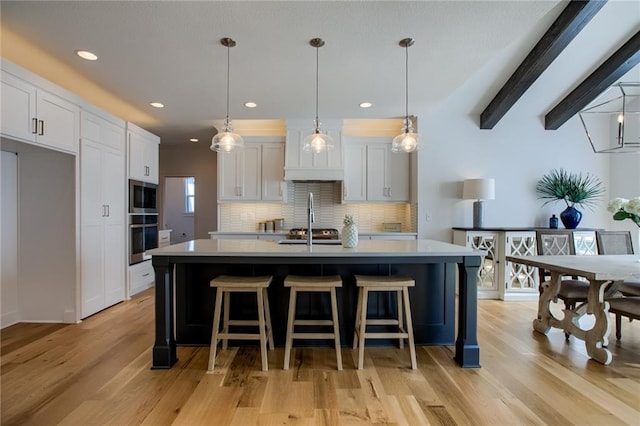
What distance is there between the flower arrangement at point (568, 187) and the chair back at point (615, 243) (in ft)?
3.88

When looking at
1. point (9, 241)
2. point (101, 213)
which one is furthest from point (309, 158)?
point (9, 241)

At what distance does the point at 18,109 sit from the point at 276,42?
2.18 meters

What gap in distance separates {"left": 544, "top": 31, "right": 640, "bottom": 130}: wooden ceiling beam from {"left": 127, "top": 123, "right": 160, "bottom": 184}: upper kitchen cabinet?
5.78 meters

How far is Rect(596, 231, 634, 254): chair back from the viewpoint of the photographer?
11.0 ft

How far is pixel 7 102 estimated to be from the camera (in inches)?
100

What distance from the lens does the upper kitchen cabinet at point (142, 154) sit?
14.2 ft

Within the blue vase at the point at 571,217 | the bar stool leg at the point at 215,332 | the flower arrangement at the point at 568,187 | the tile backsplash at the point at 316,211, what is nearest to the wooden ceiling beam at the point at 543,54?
the flower arrangement at the point at 568,187

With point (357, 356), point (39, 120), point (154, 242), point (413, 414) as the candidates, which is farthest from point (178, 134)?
point (413, 414)

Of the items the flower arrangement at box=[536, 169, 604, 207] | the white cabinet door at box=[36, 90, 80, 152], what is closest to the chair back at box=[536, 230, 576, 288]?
the flower arrangement at box=[536, 169, 604, 207]

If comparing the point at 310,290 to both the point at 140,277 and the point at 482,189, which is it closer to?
the point at 482,189

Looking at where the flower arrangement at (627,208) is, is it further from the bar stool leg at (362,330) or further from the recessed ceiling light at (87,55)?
the recessed ceiling light at (87,55)

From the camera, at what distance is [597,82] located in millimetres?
3887

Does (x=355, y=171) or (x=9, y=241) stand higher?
(x=355, y=171)

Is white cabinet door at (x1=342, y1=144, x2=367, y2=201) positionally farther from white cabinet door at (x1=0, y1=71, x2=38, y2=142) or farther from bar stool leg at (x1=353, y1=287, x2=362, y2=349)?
white cabinet door at (x1=0, y1=71, x2=38, y2=142)
